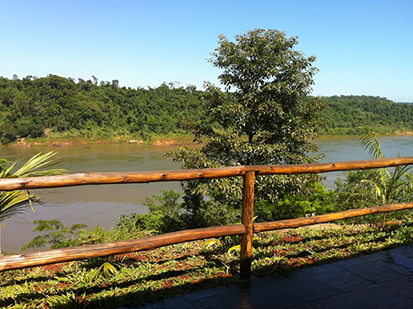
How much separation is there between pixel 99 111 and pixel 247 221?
124 feet

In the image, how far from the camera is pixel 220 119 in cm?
802

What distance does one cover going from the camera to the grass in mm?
2523

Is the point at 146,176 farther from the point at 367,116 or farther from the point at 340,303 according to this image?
the point at 367,116

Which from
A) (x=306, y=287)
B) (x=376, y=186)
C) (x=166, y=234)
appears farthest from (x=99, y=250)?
(x=376, y=186)

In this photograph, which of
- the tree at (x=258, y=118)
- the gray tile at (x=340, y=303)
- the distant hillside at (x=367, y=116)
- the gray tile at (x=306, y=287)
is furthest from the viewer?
the distant hillside at (x=367, y=116)

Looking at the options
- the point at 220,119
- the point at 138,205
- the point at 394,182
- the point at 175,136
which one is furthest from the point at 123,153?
the point at 394,182

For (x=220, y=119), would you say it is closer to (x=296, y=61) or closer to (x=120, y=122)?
(x=296, y=61)

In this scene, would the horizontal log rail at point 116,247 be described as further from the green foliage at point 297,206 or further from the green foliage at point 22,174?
the green foliage at point 297,206

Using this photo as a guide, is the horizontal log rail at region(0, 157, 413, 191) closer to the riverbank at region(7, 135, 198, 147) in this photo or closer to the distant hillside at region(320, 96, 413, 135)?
the riverbank at region(7, 135, 198, 147)

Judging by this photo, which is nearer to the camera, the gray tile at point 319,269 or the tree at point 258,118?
the gray tile at point 319,269

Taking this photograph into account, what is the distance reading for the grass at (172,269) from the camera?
2.52m

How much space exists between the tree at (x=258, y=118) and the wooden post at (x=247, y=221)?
4.72m

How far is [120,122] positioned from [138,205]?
24.9 m

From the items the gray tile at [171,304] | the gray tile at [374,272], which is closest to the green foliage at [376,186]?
the gray tile at [374,272]
